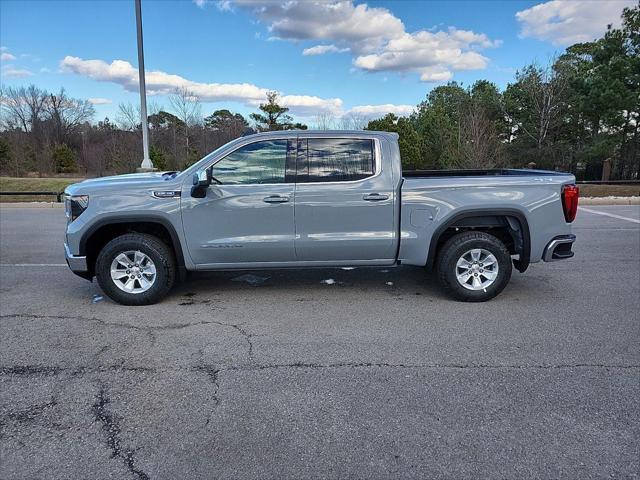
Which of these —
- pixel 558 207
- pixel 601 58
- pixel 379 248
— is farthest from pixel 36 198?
pixel 601 58

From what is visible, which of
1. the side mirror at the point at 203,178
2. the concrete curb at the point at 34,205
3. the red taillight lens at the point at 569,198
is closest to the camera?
the side mirror at the point at 203,178

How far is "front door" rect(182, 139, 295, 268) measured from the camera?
4957 millimetres

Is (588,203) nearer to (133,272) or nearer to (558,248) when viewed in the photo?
(558,248)

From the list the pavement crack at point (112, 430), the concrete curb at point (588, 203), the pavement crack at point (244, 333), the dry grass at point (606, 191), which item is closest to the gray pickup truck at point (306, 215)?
the pavement crack at point (244, 333)

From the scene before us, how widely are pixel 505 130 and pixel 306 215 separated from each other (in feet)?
107

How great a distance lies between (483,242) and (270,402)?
3.12 metres

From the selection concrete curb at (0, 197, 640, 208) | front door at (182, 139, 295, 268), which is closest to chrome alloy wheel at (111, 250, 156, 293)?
front door at (182, 139, 295, 268)

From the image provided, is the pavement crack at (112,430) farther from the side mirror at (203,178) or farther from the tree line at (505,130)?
the tree line at (505,130)

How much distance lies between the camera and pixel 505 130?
1324 inches

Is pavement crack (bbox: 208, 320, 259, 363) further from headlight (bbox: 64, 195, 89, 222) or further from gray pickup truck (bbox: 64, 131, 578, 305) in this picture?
headlight (bbox: 64, 195, 89, 222)

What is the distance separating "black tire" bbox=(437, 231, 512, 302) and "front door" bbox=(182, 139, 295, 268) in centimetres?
174

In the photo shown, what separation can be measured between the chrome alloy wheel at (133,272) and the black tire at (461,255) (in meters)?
3.26

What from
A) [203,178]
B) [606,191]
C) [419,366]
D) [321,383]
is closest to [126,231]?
[203,178]

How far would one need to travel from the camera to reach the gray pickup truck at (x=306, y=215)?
4953mm
